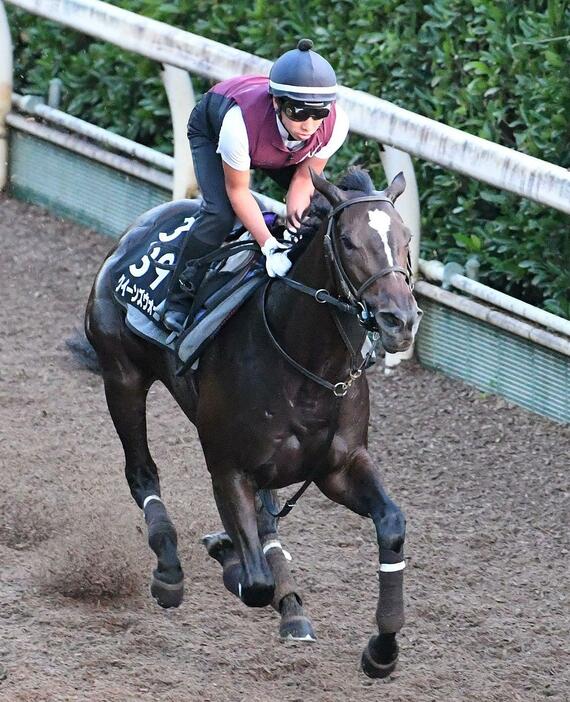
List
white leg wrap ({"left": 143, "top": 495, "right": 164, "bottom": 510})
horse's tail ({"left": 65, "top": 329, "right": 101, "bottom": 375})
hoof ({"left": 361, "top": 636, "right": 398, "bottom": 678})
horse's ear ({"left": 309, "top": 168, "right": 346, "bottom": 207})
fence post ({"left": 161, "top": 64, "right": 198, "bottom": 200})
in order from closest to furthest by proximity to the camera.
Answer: horse's ear ({"left": 309, "top": 168, "right": 346, "bottom": 207}), hoof ({"left": 361, "top": 636, "right": 398, "bottom": 678}), white leg wrap ({"left": 143, "top": 495, "right": 164, "bottom": 510}), horse's tail ({"left": 65, "top": 329, "right": 101, "bottom": 375}), fence post ({"left": 161, "top": 64, "right": 198, "bottom": 200})

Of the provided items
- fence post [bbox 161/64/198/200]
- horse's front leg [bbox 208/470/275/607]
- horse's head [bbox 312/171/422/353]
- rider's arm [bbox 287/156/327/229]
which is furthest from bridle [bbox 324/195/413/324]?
fence post [bbox 161/64/198/200]

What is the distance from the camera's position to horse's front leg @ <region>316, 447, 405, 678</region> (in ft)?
16.1

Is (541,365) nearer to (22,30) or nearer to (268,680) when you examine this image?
(268,680)

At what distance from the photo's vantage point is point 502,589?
19.4ft

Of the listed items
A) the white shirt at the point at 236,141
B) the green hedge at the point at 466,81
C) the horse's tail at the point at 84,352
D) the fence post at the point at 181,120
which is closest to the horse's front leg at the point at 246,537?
the white shirt at the point at 236,141

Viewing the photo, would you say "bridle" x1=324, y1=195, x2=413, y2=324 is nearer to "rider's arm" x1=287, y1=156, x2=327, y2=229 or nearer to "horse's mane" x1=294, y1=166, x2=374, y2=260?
"horse's mane" x1=294, y1=166, x2=374, y2=260

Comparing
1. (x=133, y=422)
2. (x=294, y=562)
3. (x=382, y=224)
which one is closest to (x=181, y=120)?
(x=133, y=422)

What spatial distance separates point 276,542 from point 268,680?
0.61 m

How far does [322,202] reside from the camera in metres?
4.71

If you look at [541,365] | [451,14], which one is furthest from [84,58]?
[541,365]

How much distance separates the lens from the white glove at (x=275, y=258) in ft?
16.0

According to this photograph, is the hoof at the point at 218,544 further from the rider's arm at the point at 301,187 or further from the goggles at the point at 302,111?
the goggles at the point at 302,111

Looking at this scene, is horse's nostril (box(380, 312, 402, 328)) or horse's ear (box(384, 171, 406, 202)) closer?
horse's nostril (box(380, 312, 402, 328))

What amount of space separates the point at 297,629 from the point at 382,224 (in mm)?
1584
